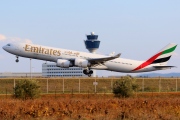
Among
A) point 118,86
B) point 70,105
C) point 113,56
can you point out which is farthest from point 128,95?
point 113,56

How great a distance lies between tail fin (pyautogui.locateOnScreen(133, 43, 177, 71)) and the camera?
78875 millimetres

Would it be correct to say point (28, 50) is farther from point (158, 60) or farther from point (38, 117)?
point (38, 117)

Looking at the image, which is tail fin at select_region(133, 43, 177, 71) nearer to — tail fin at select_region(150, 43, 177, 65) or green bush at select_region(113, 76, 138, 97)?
tail fin at select_region(150, 43, 177, 65)

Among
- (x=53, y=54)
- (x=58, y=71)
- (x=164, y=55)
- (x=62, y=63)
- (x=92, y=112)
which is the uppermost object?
(x=58, y=71)

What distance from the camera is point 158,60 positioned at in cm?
7925

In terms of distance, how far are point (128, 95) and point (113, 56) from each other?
1125 inches

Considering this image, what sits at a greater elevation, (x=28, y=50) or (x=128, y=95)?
(x=28, y=50)

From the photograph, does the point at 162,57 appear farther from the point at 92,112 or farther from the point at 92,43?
the point at 92,43

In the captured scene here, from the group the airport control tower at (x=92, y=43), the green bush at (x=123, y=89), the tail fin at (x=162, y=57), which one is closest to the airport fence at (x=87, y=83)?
the tail fin at (x=162, y=57)

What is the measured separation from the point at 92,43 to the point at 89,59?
8515 centimetres

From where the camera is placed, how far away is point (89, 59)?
72.9 metres

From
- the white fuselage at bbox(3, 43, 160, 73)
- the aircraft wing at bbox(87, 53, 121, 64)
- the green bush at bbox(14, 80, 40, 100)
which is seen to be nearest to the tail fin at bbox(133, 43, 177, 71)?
the white fuselage at bbox(3, 43, 160, 73)

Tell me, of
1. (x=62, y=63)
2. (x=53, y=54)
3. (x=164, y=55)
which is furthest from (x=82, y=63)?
(x=164, y=55)

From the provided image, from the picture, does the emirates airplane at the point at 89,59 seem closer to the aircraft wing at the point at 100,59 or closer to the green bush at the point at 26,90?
the aircraft wing at the point at 100,59
